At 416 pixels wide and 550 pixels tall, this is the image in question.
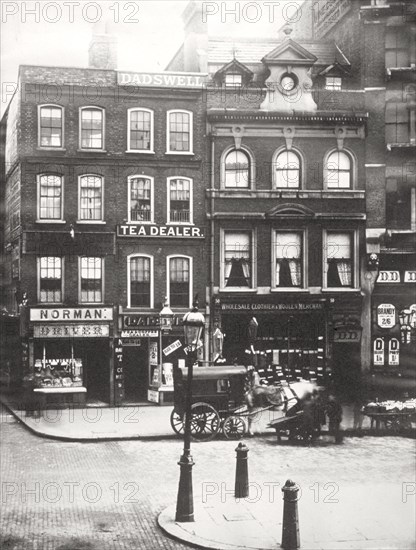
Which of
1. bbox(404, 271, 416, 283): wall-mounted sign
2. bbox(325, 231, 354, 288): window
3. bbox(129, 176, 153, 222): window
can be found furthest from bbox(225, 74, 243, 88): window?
bbox(404, 271, 416, 283): wall-mounted sign

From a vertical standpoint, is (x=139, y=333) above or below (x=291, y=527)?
above

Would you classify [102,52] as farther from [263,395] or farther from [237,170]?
[263,395]

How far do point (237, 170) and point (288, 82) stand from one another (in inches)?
105

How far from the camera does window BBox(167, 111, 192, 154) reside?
1991 cm

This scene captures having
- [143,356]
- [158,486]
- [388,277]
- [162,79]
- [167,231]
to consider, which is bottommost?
[158,486]

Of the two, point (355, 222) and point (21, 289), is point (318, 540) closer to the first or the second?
point (355, 222)

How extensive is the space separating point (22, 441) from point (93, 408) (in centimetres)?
402

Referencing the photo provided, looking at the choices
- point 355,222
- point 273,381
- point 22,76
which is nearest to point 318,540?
point 355,222

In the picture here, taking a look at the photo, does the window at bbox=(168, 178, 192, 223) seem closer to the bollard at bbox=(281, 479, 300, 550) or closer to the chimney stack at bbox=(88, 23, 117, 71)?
the chimney stack at bbox=(88, 23, 117, 71)

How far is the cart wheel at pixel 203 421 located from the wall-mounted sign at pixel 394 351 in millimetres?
4180

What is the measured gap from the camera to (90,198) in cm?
1891

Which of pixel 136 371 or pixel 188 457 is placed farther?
pixel 136 371

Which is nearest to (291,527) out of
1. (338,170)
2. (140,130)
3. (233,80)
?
(338,170)

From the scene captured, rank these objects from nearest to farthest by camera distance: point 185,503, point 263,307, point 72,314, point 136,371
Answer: point 185,503 → point 263,307 → point 72,314 → point 136,371
